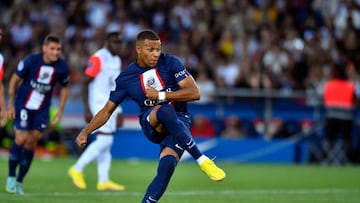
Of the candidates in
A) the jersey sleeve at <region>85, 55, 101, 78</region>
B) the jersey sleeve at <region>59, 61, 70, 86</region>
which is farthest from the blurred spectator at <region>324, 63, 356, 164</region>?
the jersey sleeve at <region>59, 61, 70, 86</region>

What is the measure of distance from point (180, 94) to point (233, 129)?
1329 centimetres

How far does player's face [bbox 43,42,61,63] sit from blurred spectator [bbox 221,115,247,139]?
33.5 feet

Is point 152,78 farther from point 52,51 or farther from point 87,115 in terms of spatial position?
point 87,115

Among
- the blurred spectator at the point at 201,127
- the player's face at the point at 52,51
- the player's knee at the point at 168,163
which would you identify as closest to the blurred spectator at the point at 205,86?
the blurred spectator at the point at 201,127

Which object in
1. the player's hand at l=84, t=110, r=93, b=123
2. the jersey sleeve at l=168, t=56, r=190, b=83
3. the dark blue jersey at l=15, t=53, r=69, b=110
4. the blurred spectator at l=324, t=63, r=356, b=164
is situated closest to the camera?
the jersey sleeve at l=168, t=56, r=190, b=83

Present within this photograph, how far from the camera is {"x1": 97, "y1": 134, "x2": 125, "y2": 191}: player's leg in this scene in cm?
1459

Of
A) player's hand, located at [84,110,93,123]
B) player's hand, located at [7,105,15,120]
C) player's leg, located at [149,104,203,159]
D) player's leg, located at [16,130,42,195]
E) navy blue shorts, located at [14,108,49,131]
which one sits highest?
player's leg, located at [149,104,203,159]

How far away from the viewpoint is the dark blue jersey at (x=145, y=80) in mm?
10375

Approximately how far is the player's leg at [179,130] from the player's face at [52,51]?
3.96 m

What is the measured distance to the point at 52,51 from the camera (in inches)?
535

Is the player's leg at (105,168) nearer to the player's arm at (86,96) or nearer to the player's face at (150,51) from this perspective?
the player's arm at (86,96)

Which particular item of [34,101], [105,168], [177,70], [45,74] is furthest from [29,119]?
[177,70]

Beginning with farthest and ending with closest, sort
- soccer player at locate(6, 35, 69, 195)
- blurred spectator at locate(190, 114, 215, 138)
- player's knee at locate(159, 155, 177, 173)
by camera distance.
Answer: blurred spectator at locate(190, 114, 215, 138)
soccer player at locate(6, 35, 69, 195)
player's knee at locate(159, 155, 177, 173)

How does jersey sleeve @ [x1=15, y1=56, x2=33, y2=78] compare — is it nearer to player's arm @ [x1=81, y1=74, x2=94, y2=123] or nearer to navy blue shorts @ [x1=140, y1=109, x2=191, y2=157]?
player's arm @ [x1=81, y1=74, x2=94, y2=123]
